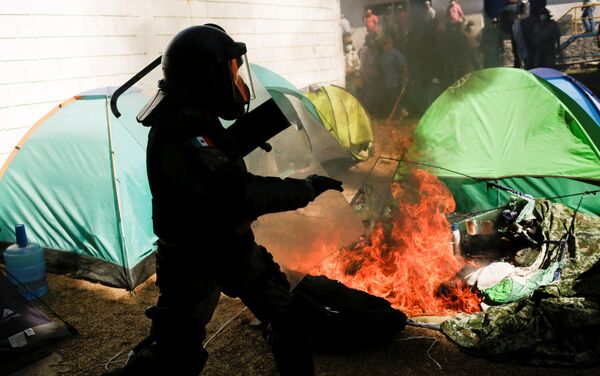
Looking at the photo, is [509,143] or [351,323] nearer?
[351,323]

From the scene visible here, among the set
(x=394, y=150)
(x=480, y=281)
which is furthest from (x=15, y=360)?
(x=394, y=150)

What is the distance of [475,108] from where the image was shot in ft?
19.5

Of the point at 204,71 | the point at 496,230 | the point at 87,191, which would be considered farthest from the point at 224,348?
the point at 496,230

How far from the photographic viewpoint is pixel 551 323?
134 inches

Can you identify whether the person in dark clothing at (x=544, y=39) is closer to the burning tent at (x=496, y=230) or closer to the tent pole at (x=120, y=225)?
the burning tent at (x=496, y=230)

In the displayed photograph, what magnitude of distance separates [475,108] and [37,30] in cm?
539

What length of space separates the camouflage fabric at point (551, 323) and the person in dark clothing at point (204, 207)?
1.45m

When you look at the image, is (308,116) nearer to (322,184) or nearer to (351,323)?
(351,323)

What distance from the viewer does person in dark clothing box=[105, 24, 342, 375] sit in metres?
2.38

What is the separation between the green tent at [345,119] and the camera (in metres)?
9.37

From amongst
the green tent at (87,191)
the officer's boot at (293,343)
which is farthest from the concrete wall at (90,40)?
the officer's boot at (293,343)

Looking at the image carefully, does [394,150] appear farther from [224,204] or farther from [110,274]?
[224,204]

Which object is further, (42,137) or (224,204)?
(42,137)

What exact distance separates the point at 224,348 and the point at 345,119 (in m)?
6.46
